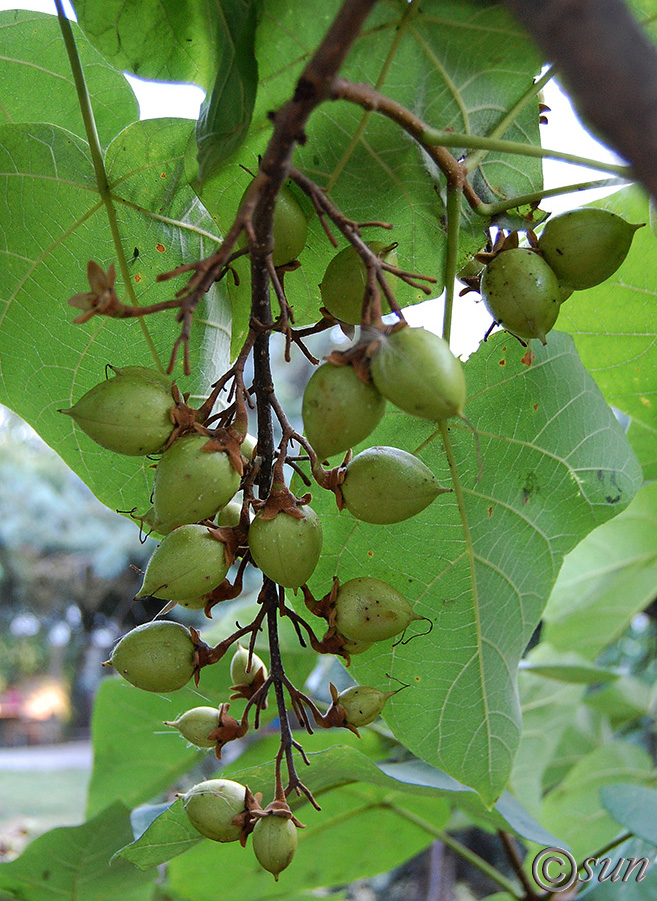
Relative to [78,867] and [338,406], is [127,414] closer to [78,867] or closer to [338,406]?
[338,406]

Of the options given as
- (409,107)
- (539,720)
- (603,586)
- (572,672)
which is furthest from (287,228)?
(539,720)

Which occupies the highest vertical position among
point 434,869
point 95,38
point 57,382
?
point 95,38

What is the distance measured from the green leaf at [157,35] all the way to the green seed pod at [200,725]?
658 mm

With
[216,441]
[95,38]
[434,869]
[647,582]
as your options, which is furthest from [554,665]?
[95,38]

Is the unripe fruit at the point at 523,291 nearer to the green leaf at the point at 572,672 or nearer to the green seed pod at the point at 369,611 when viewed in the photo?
the green seed pod at the point at 369,611

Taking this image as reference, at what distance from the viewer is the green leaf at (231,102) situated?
0.72 m

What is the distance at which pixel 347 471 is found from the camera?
0.69 meters

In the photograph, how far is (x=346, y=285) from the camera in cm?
71

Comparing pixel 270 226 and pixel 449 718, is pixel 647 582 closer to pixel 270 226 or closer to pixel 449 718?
pixel 449 718

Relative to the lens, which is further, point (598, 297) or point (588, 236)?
point (598, 297)

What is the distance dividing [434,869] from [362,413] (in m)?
1.89

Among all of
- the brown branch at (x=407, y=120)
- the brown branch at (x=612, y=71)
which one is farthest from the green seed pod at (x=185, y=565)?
the brown branch at (x=612, y=71)

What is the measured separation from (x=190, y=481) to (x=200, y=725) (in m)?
0.32

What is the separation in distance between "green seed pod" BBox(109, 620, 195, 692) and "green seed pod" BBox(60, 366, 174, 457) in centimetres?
19
